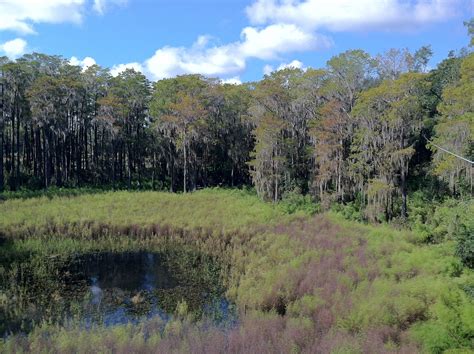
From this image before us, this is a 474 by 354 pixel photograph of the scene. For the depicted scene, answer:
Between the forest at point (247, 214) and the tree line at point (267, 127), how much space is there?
167 millimetres

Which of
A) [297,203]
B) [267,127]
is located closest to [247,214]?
[297,203]

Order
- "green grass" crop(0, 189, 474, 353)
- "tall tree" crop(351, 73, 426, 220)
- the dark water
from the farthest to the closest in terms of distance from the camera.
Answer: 1. "tall tree" crop(351, 73, 426, 220)
2. the dark water
3. "green grass" crop(0, 189, 474, 353)

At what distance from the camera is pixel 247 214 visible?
26281 millimetres

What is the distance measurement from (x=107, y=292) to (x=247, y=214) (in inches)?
515

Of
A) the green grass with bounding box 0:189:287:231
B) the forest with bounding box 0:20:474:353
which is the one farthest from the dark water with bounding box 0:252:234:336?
the green grass with bounding box 0:189:287:231

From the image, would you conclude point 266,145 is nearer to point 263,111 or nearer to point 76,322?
point 263,111

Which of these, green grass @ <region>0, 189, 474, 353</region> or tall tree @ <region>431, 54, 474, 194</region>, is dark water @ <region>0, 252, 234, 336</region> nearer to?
green grass @ <region>0, 189, 474, 353</region>

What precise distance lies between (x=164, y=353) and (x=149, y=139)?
3712 cm

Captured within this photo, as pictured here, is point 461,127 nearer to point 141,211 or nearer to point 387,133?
point 387,133

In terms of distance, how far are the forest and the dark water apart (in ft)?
0.31

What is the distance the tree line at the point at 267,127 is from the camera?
25594mm

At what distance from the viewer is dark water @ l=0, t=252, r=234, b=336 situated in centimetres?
1176

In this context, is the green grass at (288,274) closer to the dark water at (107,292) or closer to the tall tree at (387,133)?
the dark water at (107,292)

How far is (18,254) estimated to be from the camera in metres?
17.5
